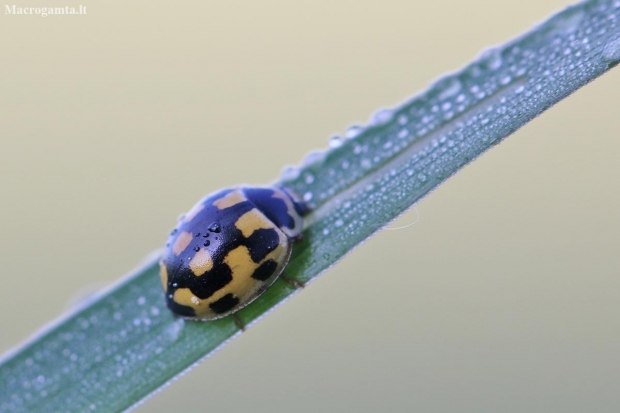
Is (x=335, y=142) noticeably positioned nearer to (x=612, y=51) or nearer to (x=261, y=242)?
(x=261, y=242)

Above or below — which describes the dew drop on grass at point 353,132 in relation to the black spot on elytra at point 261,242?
above

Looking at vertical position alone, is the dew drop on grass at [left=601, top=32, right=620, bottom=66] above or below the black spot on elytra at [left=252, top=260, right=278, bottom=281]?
above

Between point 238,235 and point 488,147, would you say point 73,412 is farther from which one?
point 488,147

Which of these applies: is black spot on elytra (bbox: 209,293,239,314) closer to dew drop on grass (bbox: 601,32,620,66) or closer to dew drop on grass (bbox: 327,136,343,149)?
dew drop on grass (bbox: 327,136,343,149)

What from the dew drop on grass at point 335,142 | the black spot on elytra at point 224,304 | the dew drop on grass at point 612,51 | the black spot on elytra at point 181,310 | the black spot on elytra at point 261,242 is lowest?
the black spot on elytra at point 224,304

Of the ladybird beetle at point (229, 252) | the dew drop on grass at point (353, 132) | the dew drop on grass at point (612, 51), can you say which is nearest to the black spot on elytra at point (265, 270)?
the ladybird beetle at point (229, 252)

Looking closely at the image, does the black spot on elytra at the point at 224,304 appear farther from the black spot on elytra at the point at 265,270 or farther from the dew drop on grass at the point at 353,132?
the dew drop on grass at the point at 353,132

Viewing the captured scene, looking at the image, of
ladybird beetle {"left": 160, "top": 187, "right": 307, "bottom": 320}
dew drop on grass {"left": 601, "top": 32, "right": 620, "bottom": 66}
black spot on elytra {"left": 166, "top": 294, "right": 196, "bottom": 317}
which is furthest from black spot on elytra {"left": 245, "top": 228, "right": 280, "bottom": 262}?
dew drop on grass {"left": 601, "top": 32, "right": 620, "bottom": 66}

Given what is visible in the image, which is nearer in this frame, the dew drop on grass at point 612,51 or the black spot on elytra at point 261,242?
the dew drop on grass at point 612,51
